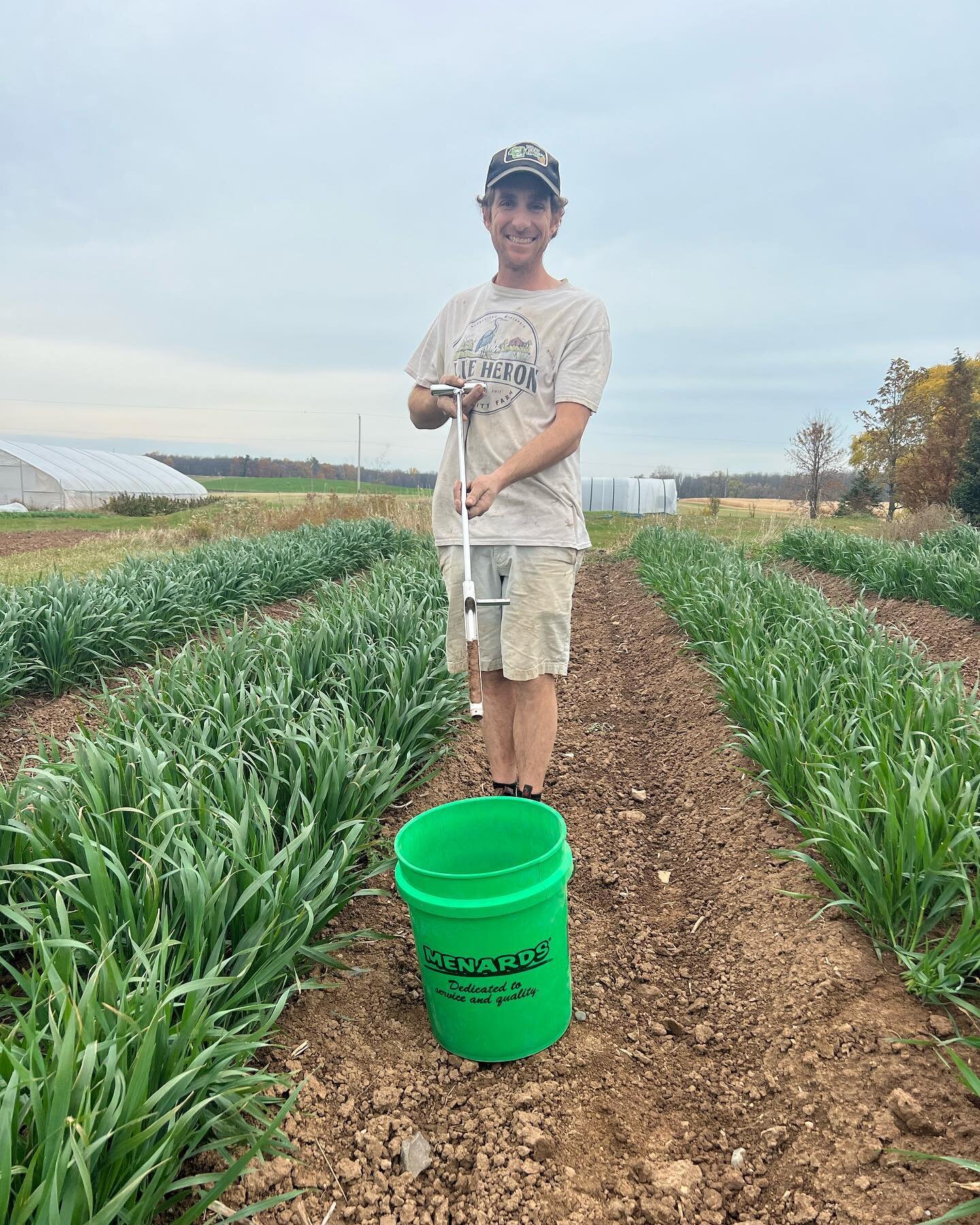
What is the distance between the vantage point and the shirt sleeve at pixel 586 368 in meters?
2.19

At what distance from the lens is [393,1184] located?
4.41 ft

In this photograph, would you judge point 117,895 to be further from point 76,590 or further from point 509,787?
point 76,590

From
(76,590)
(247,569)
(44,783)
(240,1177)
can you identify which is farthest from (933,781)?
(247,569)

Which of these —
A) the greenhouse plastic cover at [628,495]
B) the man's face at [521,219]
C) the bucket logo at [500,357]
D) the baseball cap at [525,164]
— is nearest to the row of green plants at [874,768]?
the bucket logo at [500,357]

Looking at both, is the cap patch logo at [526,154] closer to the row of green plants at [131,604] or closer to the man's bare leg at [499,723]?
the man's bare leg at [499,723]

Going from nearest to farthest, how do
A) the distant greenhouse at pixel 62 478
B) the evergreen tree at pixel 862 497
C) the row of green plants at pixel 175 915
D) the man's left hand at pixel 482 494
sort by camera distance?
the row of green plants at pixel 175 915, the man's left hand at pixel 482 494, the distant greenhouse at pixel 62 478, the evergreen tree at pixel 862 497

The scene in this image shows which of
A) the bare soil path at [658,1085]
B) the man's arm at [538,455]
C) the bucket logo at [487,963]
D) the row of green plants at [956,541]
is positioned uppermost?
the man's arm at [538,455]

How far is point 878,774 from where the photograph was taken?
6.59ft

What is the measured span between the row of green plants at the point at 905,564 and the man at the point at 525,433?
4.64 meters

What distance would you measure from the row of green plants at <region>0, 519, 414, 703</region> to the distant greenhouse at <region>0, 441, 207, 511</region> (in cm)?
1905

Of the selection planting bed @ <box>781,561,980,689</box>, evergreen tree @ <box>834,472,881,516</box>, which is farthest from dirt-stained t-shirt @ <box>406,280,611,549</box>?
evergreen tree @ <box>834,472,881,516</box>

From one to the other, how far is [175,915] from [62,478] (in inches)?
1068

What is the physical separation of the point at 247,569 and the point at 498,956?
595 cm

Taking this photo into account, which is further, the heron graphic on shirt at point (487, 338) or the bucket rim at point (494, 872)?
the heron graphic on shirt at point (487, 338)
